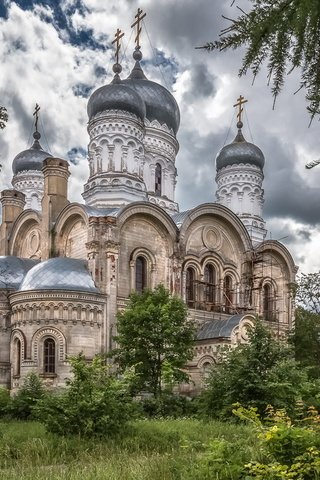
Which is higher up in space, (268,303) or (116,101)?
(116,101)

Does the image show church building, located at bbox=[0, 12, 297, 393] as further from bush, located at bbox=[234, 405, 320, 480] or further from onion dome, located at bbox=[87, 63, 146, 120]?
bush, located at bbox=[234, 405, 320, 480]

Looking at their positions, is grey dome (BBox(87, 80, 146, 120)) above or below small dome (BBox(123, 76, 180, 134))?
below

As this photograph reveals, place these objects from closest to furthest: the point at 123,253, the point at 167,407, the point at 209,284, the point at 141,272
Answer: the point at 167,407
the point at 123,253
the point at 141,272
the point at 209,284

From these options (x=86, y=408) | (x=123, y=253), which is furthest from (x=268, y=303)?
(x=86, y=408)

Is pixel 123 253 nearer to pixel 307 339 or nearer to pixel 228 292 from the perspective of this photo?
pixel 228 292

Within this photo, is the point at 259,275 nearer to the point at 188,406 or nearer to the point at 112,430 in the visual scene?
the point at 188,406

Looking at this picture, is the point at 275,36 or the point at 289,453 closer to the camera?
the point at 275,36

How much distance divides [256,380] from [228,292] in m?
14.3

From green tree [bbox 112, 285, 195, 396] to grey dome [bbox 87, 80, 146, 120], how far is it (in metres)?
13.4

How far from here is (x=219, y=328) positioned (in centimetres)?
2575

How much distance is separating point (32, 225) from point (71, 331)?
9.47 meters

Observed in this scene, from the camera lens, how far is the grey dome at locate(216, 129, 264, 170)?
38.6 m

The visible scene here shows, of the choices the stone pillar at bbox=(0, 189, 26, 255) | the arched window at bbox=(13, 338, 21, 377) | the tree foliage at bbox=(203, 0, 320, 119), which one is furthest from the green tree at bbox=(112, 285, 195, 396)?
the tree foliage at bbox=(203, 0, 320, 119)

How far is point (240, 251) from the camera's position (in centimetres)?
3048
